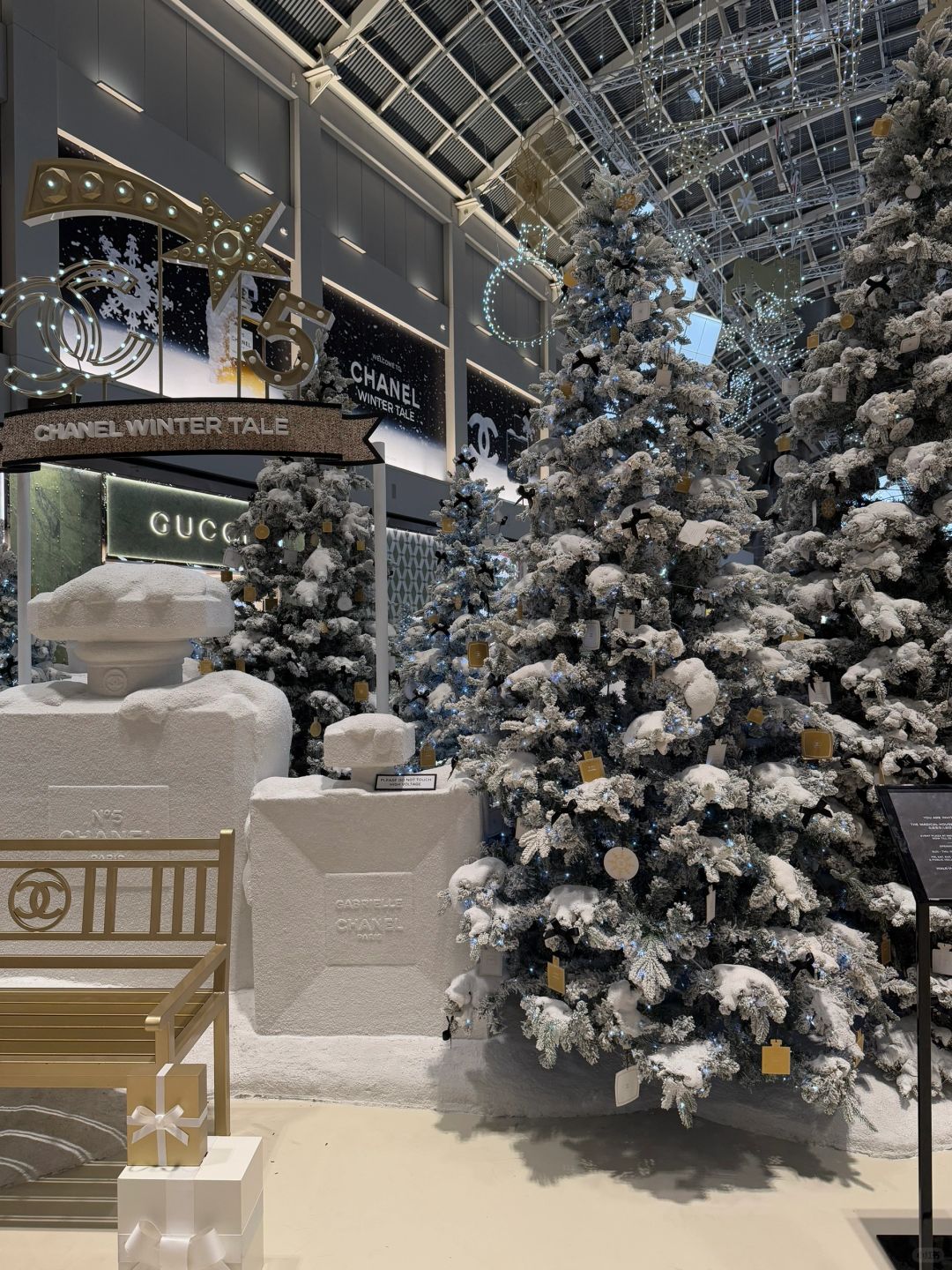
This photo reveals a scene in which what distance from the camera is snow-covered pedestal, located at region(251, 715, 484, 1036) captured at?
13.1 ft

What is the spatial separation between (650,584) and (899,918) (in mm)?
1683

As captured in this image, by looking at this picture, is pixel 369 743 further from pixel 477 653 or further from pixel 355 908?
pixel 355 908

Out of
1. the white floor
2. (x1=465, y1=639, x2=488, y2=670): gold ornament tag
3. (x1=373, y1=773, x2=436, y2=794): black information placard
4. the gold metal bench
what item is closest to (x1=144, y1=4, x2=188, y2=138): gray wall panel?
(x1=465, y1=639, x2=488, y2=670): gold ornament tag

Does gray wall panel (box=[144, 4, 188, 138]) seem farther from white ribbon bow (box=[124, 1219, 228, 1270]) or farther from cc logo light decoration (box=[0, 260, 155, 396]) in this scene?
white ribbon bow (box=[124, 1219, 228, 1270])

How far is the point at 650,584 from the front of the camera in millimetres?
3641

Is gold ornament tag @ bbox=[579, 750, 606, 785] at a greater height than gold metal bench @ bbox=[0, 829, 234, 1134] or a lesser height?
greater

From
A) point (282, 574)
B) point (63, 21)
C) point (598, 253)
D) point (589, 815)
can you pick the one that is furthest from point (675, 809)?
point (63, 21)

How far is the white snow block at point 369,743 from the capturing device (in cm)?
400

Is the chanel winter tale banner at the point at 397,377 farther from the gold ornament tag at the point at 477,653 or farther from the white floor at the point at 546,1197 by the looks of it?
the white floor at the point at 546,1197

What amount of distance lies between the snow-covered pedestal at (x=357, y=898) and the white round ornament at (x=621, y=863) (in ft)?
2.31

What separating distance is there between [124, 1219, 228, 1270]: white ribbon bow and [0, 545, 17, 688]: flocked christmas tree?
22.1 feet

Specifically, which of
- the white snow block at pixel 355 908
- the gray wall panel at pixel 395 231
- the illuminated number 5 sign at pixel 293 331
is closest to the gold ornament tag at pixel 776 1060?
the white snow block at pixel 355 908

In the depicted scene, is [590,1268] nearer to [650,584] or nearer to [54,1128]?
[54,1128]

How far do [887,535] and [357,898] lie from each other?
2.72 meters
